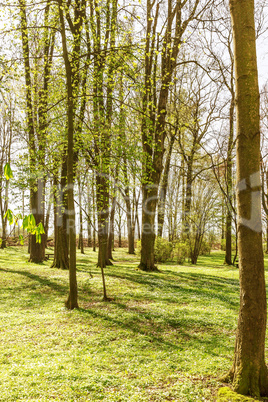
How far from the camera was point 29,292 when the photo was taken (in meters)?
11.7

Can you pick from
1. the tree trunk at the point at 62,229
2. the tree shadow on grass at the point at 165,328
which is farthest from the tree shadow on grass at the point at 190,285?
the tree trunk at the point at 62,229

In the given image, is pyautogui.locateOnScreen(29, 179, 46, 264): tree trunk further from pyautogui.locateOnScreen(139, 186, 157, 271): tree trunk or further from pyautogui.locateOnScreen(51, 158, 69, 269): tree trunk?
pyautogui.locateOnScreen(139, 186, 157, 271): tree trunk

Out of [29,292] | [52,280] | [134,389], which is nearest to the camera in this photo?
[134,389]

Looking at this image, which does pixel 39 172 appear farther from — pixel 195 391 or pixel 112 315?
pixel 195 391

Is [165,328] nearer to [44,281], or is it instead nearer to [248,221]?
[248,221]

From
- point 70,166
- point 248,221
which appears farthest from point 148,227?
point 248,221

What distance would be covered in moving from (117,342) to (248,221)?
4.10m

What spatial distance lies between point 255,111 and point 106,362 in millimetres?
4908

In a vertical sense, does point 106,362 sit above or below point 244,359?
below

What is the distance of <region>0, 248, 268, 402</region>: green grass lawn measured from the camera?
4.49m

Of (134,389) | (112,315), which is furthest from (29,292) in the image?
(134,389)

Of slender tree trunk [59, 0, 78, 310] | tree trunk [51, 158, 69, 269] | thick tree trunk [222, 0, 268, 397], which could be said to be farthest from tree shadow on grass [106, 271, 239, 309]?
thick tree trunk [222, 0, 268, 397]

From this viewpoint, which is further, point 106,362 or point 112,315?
point 112,315

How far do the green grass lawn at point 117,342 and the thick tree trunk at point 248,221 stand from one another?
0.68 m
